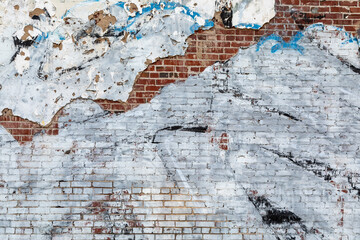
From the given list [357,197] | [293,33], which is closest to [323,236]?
[357,197]

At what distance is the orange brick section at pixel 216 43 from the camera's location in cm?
363

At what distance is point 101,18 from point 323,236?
3145 mm

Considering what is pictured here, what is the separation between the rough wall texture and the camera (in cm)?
359

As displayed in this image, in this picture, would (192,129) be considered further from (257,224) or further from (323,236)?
(323,236)

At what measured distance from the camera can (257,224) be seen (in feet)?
11.9

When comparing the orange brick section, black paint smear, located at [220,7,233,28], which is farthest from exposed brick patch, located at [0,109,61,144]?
black paint smear, located at [220,7,233,28]

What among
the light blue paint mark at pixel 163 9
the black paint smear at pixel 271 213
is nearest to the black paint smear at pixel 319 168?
the black paint smear at pixel 271 213

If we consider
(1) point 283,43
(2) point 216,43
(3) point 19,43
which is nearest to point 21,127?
(3) point 19,43

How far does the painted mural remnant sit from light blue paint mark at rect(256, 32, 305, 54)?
327mm

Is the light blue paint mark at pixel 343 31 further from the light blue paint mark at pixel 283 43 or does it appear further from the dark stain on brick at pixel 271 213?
the dark stain on brick at pixel 271 213

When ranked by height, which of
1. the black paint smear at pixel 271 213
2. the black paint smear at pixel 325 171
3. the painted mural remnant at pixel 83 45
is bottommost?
the black paint smear at pixel 271 213

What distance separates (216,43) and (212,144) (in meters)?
1.03

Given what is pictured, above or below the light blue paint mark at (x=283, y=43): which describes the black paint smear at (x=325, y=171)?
below

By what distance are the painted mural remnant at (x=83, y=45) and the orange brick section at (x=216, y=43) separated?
0.26 feet
